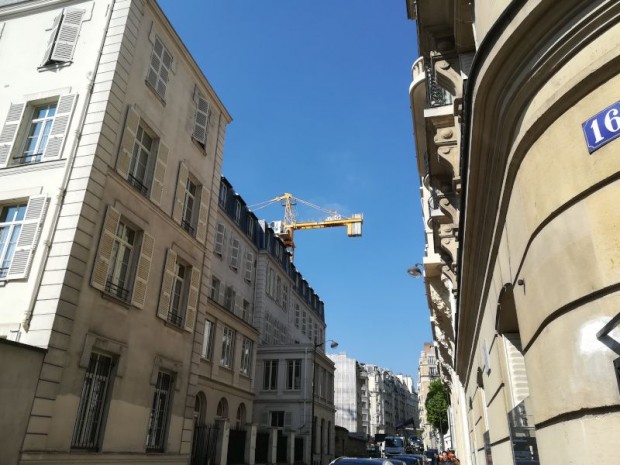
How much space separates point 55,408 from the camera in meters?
10.9

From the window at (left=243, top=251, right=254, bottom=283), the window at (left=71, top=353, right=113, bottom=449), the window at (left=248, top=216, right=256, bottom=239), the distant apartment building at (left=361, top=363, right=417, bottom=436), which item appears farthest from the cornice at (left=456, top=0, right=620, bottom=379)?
the distant apartment building at (left=361, top=363, right=417, bottom=436)

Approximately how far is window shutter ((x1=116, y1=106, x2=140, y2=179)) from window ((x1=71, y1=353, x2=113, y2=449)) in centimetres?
537

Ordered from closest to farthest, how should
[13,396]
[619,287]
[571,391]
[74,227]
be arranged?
1. [619,287]
2. [571,391]
3. [13,396]
4. [74,227]

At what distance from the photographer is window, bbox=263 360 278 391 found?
37531 millimetres

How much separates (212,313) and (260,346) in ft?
39.4

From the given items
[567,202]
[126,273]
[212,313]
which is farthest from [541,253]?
[212,313]

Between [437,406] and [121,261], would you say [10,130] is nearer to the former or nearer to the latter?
[121,261]

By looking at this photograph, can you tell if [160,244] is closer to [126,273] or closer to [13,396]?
[126,273]

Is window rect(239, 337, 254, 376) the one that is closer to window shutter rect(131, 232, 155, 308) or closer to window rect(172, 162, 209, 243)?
window rect(172, 162, 209, 243)

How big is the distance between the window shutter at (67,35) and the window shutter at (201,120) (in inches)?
199

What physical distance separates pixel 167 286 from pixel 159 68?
7.64 meters

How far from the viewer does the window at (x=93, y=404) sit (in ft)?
39.0

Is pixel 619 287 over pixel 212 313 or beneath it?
beneath

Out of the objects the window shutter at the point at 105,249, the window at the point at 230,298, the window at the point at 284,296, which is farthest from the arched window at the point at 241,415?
the window shutter at the point at 105,249
